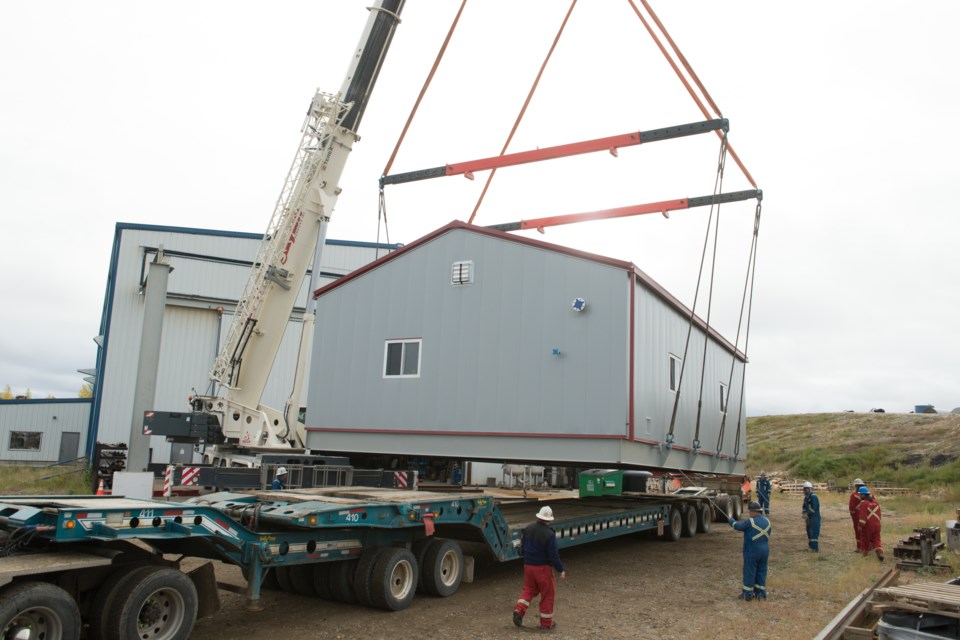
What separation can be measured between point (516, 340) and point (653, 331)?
267 centimetres

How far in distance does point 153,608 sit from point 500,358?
25.9 feet

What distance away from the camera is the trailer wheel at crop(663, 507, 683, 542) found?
673 inches

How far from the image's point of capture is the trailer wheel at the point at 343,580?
9086 mm

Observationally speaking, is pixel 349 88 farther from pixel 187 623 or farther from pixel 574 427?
pixel 187 623

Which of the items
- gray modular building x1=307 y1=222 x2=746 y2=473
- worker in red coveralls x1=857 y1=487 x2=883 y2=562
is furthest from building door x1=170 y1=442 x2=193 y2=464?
worker in red coveralls x1=857 y1=487 x2=883 y2=562

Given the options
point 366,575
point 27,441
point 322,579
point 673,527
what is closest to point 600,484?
point 673,527

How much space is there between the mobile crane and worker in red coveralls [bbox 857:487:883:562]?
1192cm

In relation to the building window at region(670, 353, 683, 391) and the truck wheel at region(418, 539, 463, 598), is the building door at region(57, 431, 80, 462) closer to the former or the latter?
the building window at region(670, 353, 683, 391)

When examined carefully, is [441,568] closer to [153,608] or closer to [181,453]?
[153,608]

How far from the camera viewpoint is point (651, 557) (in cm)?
1459

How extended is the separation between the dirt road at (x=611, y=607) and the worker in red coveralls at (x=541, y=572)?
0.19 meters

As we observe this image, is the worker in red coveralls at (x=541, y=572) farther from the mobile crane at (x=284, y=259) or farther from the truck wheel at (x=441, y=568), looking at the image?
the mobile crane at (x=284, y=259)

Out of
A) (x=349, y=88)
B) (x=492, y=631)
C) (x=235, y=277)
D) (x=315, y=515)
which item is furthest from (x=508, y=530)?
(x=235, y=277)

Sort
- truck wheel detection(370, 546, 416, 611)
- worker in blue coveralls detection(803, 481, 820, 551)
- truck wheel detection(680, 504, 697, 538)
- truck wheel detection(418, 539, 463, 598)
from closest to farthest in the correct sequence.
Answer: truck wheel detection(370, 546, 416, 611) → truck wheel detection(418, 539, 463, 598) → worker in blue coveralls detection(803, 481, 820, 551) → truck wheel detection(680, 504, 697, 538)
